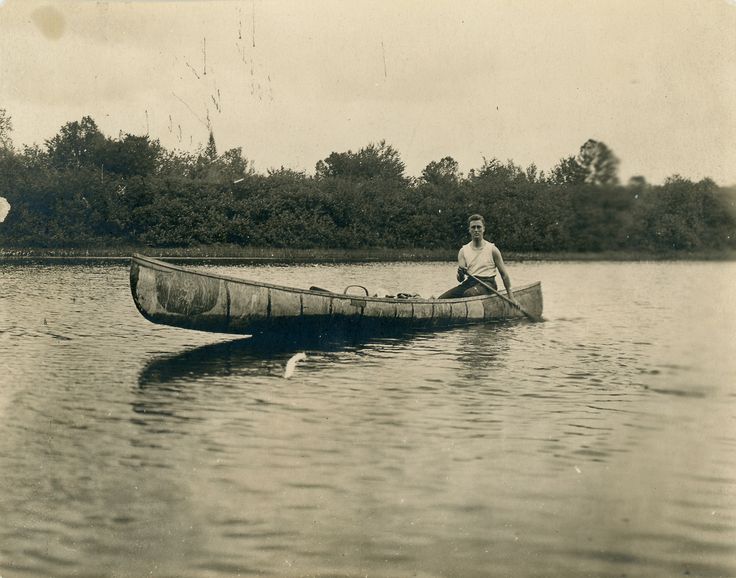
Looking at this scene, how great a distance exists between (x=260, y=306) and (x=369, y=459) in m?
6.11

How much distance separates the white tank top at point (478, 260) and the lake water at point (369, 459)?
2.37 m

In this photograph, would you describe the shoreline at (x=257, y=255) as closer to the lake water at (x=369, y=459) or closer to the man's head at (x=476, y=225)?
the man's head at (x=476, y=225)

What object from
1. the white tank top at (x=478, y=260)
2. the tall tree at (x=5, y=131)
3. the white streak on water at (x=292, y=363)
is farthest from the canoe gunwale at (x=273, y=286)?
the tall tree at (x=5, y=131)

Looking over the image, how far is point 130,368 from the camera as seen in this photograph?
36.0 ft

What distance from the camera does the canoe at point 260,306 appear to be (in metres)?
11.4

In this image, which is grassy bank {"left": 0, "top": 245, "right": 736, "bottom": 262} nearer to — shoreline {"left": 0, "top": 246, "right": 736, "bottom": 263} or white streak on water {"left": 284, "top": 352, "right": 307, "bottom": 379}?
shoreline {"left": 0, "top": 246, "right": 736, "bottom": 263}

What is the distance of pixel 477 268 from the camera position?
15508 mm

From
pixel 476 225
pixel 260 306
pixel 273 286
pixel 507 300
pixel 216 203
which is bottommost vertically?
pixel 507 300

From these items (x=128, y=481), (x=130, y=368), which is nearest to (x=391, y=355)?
(x=130, y=368)

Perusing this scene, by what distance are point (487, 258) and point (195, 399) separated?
7.79 metres

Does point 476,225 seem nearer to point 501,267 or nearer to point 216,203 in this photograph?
point 501,267

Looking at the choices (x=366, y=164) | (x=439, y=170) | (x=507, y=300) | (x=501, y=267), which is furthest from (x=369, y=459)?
(x=439, y=170)

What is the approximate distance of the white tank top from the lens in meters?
15.1

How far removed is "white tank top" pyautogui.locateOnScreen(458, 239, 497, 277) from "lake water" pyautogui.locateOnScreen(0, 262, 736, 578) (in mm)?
2371
